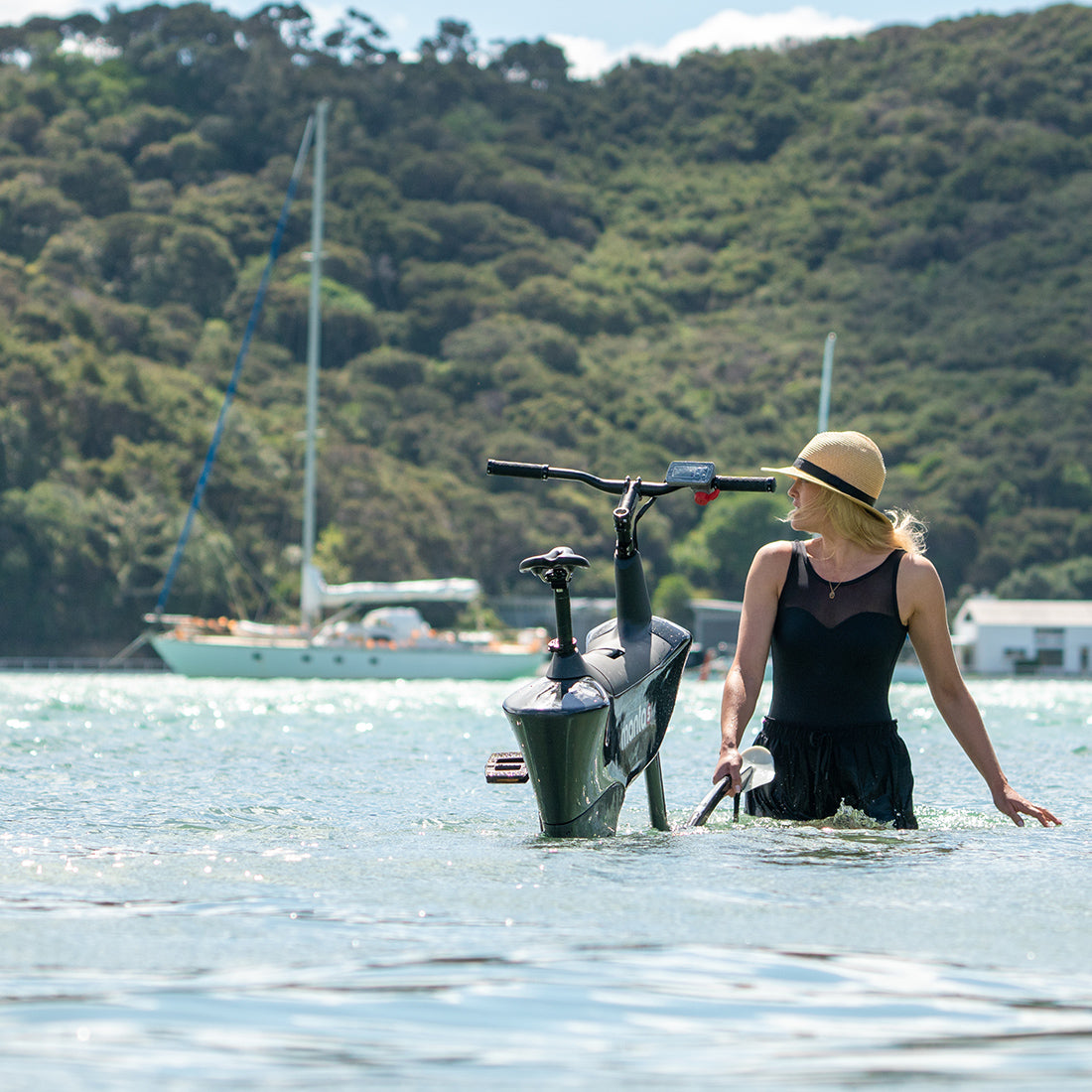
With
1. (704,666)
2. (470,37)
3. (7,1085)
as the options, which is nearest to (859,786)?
(7,1085)

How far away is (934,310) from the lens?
10394cm

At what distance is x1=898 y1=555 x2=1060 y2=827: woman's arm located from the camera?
502cm

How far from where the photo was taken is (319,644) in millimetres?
42500

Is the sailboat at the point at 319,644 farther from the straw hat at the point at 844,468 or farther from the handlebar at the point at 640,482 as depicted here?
the straw hat at the point at 844,468

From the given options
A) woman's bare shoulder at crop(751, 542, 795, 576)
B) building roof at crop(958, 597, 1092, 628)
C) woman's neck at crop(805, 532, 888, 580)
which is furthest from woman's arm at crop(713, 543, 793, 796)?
building roof at crop(958, 597, 1092, 628)

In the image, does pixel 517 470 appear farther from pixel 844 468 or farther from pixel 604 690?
pixel 844 468

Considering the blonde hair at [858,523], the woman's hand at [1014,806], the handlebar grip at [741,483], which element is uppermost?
the handlebar grip at [741,483]

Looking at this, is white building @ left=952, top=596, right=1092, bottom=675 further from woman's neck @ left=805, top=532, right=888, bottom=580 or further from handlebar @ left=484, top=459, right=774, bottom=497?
woman's neck @ left=805, top=532, right=888, bottom=580

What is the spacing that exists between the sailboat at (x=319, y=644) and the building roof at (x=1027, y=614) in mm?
28310

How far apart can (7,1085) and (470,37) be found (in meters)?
145

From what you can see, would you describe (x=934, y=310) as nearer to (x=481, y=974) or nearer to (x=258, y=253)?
(x=258, y=253)

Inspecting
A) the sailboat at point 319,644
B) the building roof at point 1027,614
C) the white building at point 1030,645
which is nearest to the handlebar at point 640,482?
the sailboat at point 319,644

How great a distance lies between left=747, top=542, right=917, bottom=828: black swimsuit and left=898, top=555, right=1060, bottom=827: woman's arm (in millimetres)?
50

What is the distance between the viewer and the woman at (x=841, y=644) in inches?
198
